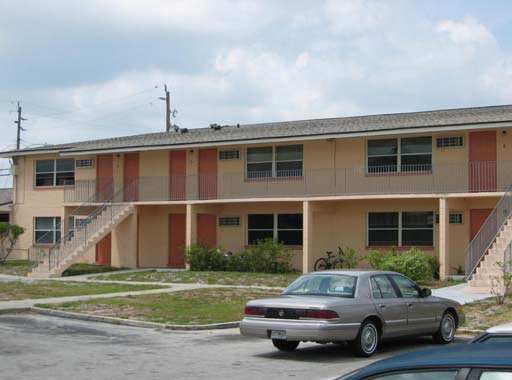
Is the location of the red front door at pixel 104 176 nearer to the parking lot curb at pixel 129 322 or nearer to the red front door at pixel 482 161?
the red front door at pixel 482 161

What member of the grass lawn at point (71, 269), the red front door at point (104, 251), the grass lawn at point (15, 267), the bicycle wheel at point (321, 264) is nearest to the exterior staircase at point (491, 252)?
the bicycle wheel at point (321, 264)

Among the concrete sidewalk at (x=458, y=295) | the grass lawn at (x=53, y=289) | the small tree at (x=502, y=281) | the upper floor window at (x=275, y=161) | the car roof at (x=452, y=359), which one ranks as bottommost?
the grass lawn at (x=53, y=289)

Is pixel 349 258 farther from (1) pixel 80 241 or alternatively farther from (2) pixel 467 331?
(2) pixel 467 331

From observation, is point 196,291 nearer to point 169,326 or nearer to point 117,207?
point 169,326

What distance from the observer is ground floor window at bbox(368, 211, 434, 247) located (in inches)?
1175

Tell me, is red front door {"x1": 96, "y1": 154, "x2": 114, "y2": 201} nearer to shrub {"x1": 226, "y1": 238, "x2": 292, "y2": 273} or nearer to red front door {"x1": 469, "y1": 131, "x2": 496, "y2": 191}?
shrub {"x1": 226, "y1": 238, "x2": 292, "y2": 273}

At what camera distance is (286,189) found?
31766mm

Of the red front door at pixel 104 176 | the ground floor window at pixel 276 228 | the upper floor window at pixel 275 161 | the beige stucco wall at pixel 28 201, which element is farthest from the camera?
the beige stucco wall at pixel 28 201

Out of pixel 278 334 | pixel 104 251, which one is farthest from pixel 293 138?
pixel 278 334

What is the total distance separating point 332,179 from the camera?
30641 mm

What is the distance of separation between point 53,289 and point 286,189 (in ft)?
35.7

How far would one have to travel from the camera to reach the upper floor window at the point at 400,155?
29.3 metres

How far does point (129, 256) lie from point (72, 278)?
4.83 meters

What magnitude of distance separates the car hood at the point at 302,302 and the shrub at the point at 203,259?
19.1 metres
